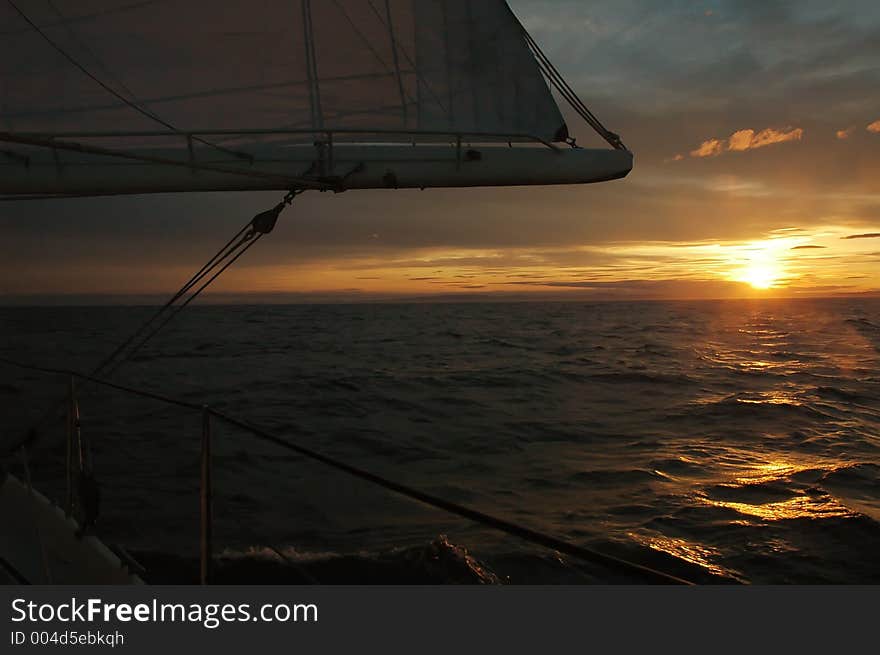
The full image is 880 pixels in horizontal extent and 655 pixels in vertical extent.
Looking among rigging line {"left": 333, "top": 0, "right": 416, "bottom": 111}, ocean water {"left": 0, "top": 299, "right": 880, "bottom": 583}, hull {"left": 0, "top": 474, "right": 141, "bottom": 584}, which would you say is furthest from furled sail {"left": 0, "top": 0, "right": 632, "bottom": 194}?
ocean water {"left": 0, "top": 299, "right": 880, "bottom": 583}

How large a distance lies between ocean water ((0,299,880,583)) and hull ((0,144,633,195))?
3174mm

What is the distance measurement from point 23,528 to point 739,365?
32904 millimetres

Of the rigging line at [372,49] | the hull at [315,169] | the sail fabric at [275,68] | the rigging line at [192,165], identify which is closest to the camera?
the rigging line at [192,165]

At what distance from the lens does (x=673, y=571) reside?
792 centimetres

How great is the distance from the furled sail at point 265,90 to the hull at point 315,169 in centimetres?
1

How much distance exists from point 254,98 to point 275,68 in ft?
1.06

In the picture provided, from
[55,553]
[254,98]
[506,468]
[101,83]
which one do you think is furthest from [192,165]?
[506,468]

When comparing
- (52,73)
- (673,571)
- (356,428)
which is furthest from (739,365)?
(52,73)

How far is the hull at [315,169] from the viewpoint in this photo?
5.19 m

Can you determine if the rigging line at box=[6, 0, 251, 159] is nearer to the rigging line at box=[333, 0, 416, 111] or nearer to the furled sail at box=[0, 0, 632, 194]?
the furled sail at box=[0, 0, 632, 194]

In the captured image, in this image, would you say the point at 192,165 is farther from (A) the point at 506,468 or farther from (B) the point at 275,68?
(A) the point at 506,468

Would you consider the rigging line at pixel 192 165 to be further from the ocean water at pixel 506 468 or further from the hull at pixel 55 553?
the ocean water at pixel 506 468

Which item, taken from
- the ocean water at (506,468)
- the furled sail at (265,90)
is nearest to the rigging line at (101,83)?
the furled sail at (265,90)
